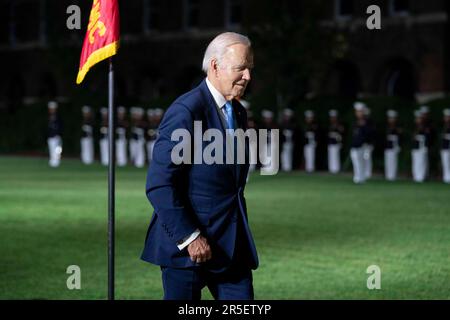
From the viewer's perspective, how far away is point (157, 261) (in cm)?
622

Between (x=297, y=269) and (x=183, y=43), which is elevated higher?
(x=183, y=43)

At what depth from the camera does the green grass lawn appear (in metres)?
11.4

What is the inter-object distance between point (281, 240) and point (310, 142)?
20.8m

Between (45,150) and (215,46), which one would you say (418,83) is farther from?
(215,46)

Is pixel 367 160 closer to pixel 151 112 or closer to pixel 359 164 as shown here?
pixel 359 164

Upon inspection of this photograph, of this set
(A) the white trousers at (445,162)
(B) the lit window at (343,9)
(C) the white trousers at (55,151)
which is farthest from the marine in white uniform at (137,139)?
(A) the white trousers at (445,162)

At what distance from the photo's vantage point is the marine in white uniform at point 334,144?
35.0m

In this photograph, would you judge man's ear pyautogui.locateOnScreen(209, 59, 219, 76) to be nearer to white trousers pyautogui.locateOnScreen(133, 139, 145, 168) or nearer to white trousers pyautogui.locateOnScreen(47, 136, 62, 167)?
white trousers pyautogui.locateOnScreen(47, 136, 62, 167)

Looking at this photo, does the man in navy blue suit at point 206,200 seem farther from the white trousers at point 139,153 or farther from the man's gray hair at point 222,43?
the white trousers at point 139,153

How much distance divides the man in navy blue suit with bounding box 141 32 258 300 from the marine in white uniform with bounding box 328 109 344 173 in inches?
1135

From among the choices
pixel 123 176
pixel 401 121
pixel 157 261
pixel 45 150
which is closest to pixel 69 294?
pixel 157 261

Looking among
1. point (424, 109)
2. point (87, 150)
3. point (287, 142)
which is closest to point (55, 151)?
point (87, 150)

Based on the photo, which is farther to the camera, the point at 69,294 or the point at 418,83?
the point at 418,83
